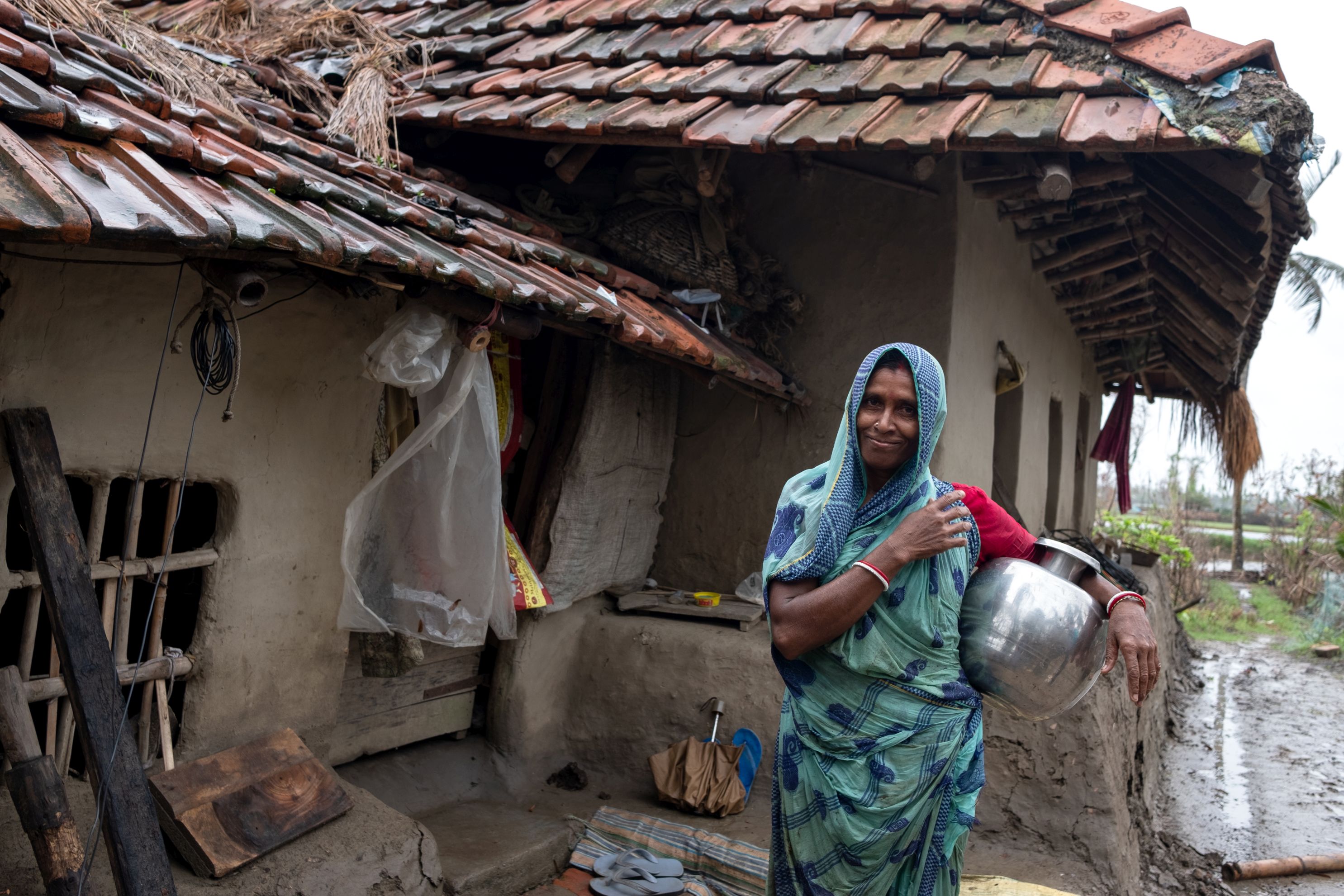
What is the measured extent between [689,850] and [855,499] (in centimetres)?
237

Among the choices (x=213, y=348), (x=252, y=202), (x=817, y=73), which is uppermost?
(x=817, y=73)

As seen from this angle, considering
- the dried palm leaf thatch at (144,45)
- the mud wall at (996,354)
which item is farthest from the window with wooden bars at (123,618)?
the mud wall at (996,354)

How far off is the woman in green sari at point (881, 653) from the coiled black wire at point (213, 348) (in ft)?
5.65

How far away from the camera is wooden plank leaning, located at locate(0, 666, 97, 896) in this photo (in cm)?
240

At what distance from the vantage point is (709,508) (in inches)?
205

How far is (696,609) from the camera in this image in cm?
481

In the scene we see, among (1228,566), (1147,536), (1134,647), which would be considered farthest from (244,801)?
(1228,566)

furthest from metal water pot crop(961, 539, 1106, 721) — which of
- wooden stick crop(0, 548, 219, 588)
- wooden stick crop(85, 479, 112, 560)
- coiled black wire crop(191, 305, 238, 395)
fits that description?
wooden stick crop(85, 479, 112, 560)

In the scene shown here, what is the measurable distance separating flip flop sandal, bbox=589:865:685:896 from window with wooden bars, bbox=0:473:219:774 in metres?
1.65

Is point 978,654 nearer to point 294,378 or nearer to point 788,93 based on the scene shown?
point 294,378

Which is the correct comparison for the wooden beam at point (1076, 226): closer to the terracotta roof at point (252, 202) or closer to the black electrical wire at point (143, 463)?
the terracotta roof at point (252, 202)

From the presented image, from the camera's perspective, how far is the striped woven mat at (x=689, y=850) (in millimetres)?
3846

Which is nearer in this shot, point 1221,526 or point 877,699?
point 877,699

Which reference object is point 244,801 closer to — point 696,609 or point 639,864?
point 639,864
